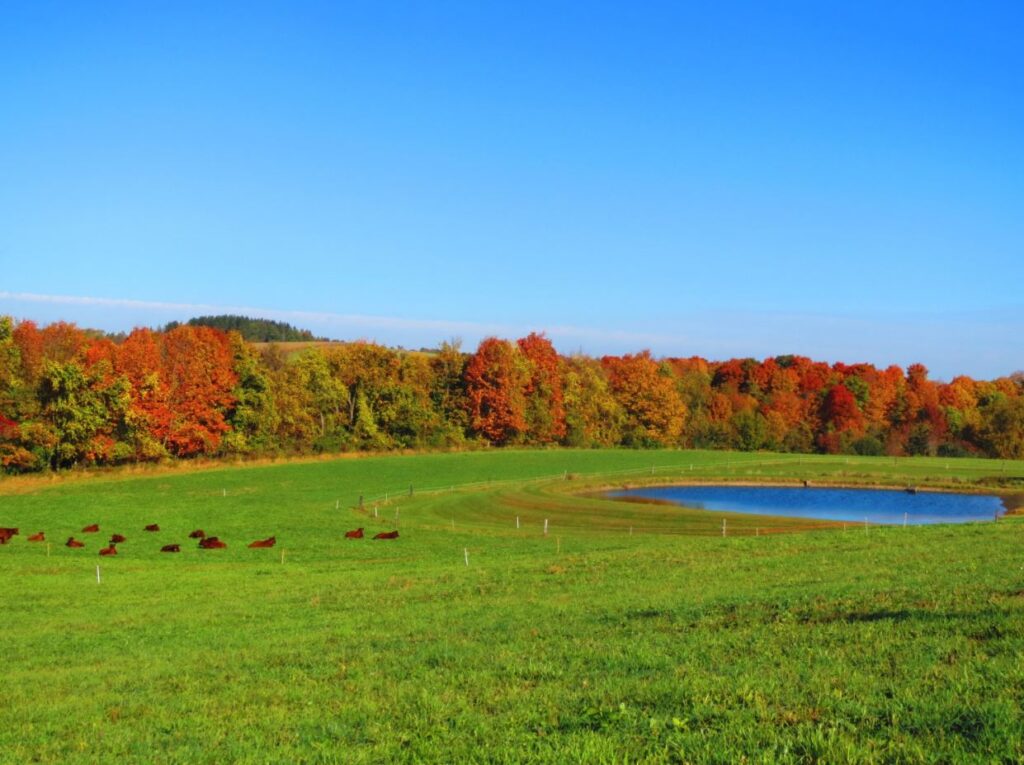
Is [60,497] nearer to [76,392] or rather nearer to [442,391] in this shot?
[76,392]

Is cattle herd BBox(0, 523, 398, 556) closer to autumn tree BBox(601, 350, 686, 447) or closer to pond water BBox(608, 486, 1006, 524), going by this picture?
pond water BBox(608, 486, 1006, 524)

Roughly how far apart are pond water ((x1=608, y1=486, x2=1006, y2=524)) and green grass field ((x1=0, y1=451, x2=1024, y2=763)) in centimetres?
2622

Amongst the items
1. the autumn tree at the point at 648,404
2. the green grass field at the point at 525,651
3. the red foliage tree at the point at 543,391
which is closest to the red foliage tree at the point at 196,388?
the red foliage tree at the point at 543,391

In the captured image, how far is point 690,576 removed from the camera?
26.3 metres

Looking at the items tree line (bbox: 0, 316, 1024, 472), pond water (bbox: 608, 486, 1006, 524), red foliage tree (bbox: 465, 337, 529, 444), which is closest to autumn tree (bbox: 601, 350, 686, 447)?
tree line (bbox: 0, 316, 1024, 472)

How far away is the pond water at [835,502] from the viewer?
215 feet

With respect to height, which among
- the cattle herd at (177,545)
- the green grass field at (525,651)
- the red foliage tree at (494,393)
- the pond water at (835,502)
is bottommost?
the pond water at (835,502)

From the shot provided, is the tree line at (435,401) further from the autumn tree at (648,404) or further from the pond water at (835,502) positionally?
the pond water at (835,502)


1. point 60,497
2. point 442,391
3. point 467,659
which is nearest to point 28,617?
point 467,659

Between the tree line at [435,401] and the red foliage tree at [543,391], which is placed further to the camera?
the red foliage tree at [543,391]

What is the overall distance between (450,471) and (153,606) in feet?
202

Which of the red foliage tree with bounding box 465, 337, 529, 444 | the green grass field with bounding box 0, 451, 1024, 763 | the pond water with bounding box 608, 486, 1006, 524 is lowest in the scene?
the pond water with bounding box 608, 486, 1006, 524

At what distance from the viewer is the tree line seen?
263 feet

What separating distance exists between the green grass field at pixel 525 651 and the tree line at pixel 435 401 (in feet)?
133
